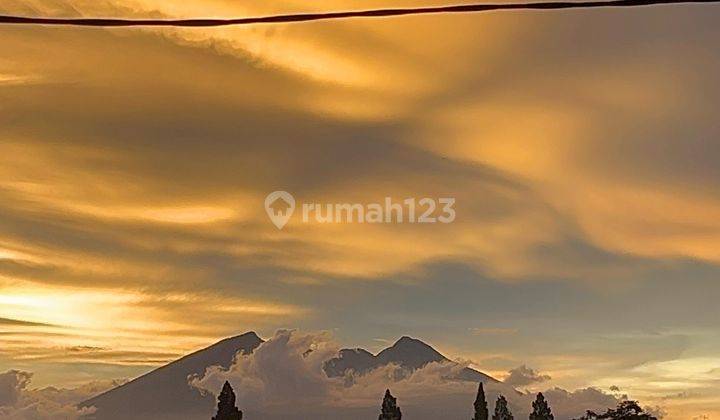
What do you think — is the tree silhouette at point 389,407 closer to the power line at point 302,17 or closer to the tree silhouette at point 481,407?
the tree silhouette at point 481,407

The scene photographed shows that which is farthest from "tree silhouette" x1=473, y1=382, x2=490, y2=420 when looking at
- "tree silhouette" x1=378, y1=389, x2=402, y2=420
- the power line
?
the power line

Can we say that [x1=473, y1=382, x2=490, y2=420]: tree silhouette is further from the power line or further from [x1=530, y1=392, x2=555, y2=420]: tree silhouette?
the power line

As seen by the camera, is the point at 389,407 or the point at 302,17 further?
the point at 389,407

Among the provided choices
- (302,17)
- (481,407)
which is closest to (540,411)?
(481,407)

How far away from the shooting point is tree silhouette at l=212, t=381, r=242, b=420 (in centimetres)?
8562

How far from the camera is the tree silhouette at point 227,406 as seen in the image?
281 feet

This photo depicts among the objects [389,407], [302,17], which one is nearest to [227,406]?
[389,407]

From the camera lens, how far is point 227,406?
283 feet

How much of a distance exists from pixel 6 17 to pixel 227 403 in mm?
73904

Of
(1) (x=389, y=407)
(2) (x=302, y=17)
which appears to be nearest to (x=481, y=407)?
(1) (x=389, y=407)

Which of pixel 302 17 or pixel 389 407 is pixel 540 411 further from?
pixel 302 17

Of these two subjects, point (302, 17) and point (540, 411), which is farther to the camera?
point (540, 411)

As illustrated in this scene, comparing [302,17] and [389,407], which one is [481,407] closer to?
[389,407]

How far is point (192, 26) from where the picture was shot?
14820 millimetres
